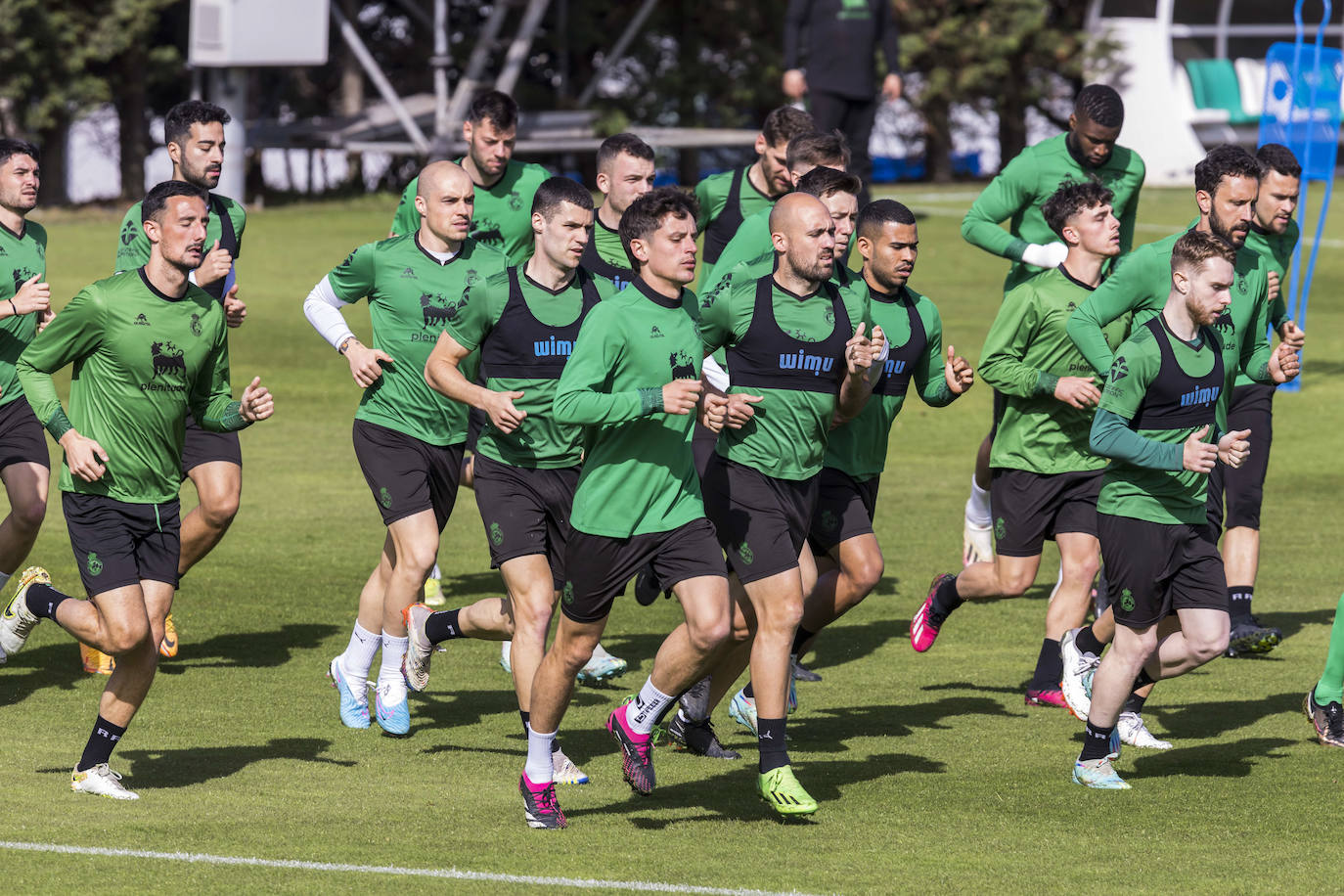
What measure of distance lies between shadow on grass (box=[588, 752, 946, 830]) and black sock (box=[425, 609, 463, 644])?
1.42m

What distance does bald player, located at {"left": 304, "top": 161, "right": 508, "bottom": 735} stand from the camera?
8312 mm

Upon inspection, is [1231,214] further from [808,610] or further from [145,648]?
[145,648]

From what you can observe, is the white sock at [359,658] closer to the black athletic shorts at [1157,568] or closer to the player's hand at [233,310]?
the player's hand at [233,310]

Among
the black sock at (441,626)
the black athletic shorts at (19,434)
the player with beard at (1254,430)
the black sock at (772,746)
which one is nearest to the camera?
the black sock at (772,746)

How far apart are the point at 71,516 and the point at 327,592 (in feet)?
14.0

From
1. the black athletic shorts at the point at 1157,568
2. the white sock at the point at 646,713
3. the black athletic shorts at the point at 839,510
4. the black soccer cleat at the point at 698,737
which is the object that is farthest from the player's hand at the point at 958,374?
the white sock at the point at 646,713

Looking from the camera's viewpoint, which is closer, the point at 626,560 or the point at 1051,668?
the point at 626,560

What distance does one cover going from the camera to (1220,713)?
865 cm

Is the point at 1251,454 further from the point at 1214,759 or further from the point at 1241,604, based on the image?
the point at 1214,759

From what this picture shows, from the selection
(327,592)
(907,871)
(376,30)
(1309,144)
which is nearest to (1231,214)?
(907,871)

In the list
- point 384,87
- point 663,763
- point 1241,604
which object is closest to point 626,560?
point 663,763

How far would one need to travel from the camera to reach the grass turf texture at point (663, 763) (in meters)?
6.13

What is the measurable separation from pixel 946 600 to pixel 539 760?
10.4ft

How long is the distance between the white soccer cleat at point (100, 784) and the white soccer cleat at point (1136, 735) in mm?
4036
